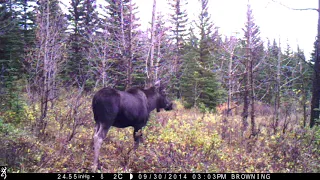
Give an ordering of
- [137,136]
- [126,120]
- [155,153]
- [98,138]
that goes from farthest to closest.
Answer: [137,136]
[126,120]
[155,153]
[98,138]

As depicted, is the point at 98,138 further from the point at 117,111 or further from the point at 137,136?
the point at 137,136

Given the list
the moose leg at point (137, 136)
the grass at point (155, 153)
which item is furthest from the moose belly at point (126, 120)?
the grass at point (155, 153)

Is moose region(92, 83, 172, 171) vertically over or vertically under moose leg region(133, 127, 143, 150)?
over

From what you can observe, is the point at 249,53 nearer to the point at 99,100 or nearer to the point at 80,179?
the point at 99,100

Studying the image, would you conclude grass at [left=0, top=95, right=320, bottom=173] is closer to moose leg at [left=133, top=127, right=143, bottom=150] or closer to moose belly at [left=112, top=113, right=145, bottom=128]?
moose leg at [left=133, top=127, right=143, bottom=150]

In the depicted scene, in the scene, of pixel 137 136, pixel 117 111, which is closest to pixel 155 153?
pixel 137 136

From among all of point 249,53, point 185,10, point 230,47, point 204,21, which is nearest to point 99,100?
point 249,53

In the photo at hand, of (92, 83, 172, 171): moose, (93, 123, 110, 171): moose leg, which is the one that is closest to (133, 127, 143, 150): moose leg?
(92, 83, 172, 171): moose

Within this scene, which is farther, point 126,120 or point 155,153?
point 126,120

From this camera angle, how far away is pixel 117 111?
20.9 feet

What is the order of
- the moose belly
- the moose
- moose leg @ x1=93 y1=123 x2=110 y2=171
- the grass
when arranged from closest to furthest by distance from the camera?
the grass, moose leg @ x1=93 y1=123 x2=110 y2=171, the moose, the moose belly

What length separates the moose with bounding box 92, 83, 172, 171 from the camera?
244 inches

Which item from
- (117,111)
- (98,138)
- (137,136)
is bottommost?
(137,136)

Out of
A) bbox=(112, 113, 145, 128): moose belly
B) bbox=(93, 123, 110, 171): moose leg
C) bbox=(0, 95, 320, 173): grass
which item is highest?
bbox=(112, 113, 145, 128): moose belly
